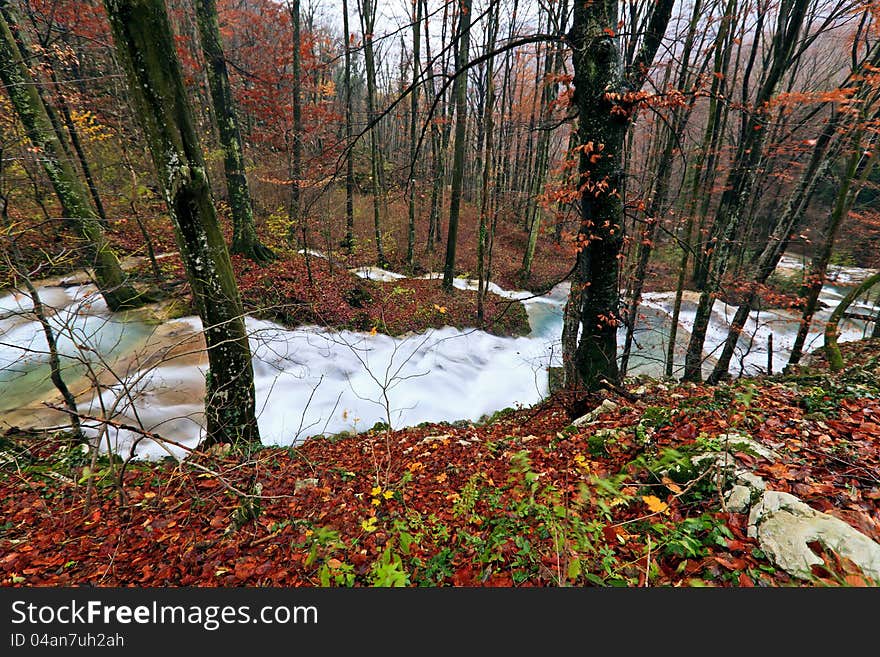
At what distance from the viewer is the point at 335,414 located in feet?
22.6

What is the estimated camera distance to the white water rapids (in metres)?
5.24

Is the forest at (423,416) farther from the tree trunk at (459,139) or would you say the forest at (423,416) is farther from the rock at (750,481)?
the tree trunk at (459,139)

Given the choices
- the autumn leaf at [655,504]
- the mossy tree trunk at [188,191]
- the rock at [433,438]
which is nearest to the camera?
the autumn leaf at [655,504]

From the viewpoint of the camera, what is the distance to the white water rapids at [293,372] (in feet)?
17.2

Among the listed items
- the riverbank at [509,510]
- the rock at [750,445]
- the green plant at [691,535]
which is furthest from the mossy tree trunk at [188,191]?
the rock at [750,445]

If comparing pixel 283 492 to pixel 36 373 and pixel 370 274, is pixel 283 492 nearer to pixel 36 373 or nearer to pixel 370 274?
pixel 36 373

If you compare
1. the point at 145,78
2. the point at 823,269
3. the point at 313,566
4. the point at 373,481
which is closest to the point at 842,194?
the point at 823,269

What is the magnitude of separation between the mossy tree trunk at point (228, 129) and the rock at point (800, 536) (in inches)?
449

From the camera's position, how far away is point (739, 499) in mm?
2059

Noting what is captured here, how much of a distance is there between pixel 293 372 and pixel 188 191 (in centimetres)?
488

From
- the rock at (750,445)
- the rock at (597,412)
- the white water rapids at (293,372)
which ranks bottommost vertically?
the white water rapids at (293,372)

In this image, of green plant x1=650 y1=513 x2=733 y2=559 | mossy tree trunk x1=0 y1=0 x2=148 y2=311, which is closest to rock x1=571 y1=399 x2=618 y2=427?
green plant x1=650 y1=513 x2=733 y2=559

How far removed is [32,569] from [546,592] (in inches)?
132

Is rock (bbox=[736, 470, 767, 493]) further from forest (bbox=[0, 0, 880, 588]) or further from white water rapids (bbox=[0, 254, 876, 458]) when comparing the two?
white water rapids (bbox=[0, 254, 876, 458])
